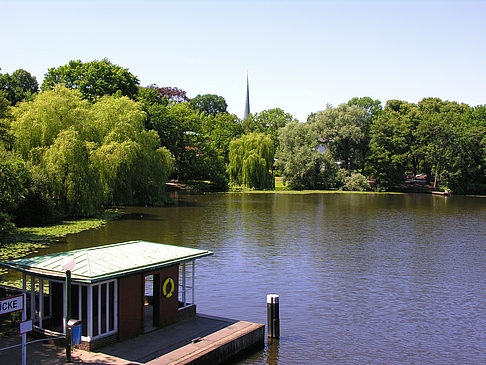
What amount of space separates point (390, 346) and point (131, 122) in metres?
37.5

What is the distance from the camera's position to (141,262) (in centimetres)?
1288

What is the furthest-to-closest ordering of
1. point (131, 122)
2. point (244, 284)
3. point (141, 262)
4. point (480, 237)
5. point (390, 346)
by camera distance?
point (131, 122), point (480, 237), point (244, 284), point (390, 346), point (141, 262)

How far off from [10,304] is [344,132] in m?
81.4

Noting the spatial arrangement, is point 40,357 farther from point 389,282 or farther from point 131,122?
point 131,122

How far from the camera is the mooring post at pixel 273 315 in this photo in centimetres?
1436

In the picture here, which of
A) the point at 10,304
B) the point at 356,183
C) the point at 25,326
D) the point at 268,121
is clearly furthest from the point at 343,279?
the point at 268,121

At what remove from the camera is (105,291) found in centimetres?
1202

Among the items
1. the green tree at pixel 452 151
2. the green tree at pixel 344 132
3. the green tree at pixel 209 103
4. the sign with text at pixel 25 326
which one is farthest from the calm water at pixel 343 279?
the green tree at pixel 209 103

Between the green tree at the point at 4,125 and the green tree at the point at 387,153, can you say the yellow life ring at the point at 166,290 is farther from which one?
the green tree at the point at 387,153

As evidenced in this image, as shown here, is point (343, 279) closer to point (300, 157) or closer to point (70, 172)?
point (70, 172)

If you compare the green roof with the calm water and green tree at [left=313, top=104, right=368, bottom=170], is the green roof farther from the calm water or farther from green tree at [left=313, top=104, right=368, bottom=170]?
green tree at [left=313, top=104, right=368, bottom=170]

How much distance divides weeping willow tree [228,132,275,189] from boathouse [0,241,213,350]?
66.4 m

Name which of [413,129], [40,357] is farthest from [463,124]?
[40,357]

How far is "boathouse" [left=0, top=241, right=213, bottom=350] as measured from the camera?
11.7 metres
